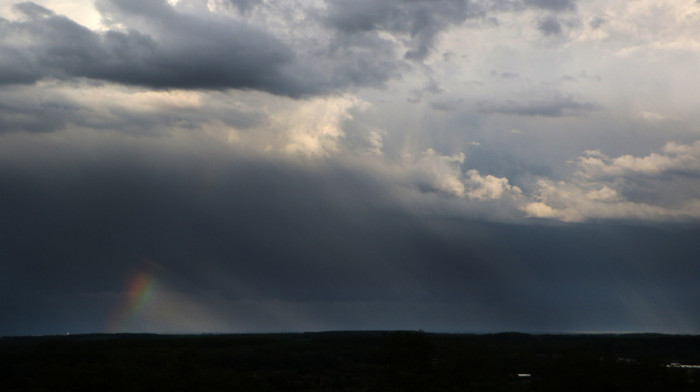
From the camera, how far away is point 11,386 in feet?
309

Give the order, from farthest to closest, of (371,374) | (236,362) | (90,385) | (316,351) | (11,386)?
(316,351)
(236,362)
(371,374)
(11,386)
(90,385)

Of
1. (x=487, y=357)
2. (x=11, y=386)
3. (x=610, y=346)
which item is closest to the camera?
(x=11, y=386)

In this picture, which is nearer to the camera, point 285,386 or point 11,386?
point 11,386

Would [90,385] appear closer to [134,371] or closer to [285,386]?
[134,371]

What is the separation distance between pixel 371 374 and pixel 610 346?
9747 centimetres

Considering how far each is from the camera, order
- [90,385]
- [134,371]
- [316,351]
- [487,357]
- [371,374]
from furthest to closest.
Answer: [316,351] < [371,374] < [487,357] < [134,371] < [90,385]

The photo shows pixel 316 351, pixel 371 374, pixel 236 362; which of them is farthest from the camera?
pixel 316 351

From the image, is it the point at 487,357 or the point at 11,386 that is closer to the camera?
the point at 11,386

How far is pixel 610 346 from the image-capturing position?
194 m

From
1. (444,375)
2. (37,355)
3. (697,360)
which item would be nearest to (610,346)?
(697,360)

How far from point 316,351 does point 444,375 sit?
84961 mm

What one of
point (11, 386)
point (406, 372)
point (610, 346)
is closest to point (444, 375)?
point (406, 372)

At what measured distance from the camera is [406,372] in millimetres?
95500

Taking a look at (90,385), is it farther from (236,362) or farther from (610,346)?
(610,346)
